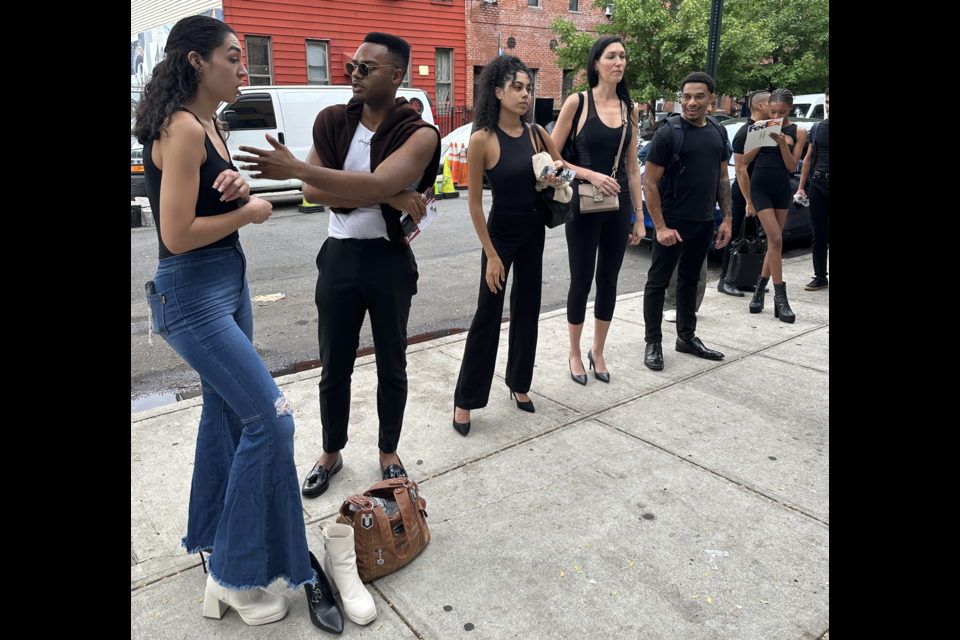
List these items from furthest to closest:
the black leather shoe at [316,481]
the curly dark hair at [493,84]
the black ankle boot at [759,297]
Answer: the black ankle boot at [759,297]
the curly dark hair at [493,84]
the black leather shoe at [316,481]

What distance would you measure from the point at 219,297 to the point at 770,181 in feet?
18.5

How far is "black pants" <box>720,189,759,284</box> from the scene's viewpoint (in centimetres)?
721

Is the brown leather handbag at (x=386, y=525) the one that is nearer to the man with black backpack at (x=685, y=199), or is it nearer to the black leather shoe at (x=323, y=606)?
the black leather shoe at (x=323, y=606)

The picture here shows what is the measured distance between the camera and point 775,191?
6.54 m

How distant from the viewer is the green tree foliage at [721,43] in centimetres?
2042

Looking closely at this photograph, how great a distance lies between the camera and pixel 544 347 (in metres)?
5.68

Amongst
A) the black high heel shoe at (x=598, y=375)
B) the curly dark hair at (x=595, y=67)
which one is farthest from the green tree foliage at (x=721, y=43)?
the black high heel shoe at (x=598, y=375)

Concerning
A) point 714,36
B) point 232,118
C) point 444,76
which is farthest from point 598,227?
point 444,76

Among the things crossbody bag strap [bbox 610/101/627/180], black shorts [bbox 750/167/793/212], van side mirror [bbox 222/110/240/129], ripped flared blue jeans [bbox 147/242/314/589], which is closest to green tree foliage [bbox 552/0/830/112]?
van side mirror [bbox 222/110/240/129]

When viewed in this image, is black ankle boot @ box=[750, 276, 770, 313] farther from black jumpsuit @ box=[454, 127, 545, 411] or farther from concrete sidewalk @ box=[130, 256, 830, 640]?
black jumpsuit @ box=[454, 127, 545, 411]

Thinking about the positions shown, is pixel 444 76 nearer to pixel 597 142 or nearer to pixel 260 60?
pixel 260 60

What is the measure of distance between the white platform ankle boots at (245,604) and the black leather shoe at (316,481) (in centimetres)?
83
